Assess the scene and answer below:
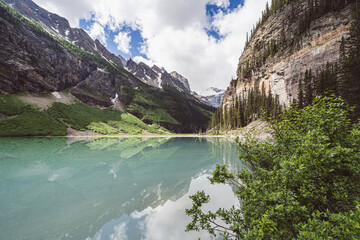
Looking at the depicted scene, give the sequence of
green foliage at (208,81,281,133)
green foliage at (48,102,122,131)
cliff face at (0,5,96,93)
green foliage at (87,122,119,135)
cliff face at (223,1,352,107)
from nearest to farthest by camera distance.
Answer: cliff face at (223,1,352,107), green foliage at (208,81,281,133), green foliage at (48,102,122,131), cliff face at (0,5,96,93), green foliage at (87,122,119,135)

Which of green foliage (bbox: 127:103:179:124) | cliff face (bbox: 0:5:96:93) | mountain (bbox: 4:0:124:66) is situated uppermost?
mountain (bbox: 4:0:124:66)

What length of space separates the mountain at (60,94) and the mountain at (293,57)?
6859 cm

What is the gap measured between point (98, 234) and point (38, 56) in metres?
128

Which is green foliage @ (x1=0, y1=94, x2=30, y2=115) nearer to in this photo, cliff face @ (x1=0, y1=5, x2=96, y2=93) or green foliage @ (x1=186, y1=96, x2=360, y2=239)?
cliff face @ (x1=0, y1=5, x2=96, y2=93)

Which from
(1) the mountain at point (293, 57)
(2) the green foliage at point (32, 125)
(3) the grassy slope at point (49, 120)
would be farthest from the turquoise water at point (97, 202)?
(3) the grassy slope at point (49, 120)

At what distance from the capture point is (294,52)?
189 ft

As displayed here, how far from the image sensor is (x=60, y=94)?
310ft

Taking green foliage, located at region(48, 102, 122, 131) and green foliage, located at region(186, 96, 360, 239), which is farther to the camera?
green foliage, located at region(48, 102, 122, 131)

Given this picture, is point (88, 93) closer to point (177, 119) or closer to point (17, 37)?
point (17, 37)

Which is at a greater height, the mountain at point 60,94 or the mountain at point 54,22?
the mountain at point 54,22

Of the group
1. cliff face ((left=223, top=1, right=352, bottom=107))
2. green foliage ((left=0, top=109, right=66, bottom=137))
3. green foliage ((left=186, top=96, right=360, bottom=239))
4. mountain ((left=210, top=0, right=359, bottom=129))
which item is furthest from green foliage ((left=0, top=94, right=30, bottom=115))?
cliff face ((left=223, top=1, right=352, bottom=107))

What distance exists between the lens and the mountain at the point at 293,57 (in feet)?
143

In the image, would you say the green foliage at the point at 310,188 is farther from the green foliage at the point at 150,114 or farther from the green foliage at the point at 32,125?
the green foliage at the point at 150,114

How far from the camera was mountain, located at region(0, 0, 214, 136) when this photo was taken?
200 feet
